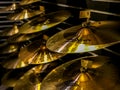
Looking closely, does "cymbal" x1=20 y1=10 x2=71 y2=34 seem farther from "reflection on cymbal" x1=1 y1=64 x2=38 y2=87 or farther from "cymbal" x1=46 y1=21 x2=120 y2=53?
"reflection on cymbal" x1=1 y1=64 x2=38 y2=87

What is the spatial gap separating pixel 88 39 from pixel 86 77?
181 millimetres

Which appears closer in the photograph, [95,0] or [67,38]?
[67,38]

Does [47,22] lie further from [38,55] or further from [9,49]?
[9,49]

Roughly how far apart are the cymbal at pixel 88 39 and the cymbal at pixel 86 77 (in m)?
0.11

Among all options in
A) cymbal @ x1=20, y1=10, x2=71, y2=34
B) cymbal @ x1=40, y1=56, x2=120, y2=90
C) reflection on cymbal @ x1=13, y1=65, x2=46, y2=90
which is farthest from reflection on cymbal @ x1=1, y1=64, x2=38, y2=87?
cymbal @ x1=40, y1=56, x2=120, y2=90

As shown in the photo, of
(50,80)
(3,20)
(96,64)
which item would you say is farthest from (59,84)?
(3,20)

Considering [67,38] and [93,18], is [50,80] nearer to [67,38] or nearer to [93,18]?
[67,38]

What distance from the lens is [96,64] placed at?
3.99ft

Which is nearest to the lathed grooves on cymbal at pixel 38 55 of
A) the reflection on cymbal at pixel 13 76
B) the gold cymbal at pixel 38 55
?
the gold cymbal at pixel 38 55

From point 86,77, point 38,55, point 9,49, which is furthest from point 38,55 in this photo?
point 9,49

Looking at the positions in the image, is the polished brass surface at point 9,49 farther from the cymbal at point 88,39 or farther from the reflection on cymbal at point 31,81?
the cymbal at point 88,39

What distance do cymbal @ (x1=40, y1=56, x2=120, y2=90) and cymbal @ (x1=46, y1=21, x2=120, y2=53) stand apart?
11 centimetres

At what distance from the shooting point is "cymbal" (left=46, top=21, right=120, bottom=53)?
3.23ft

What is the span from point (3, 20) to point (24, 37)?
1807 mm
